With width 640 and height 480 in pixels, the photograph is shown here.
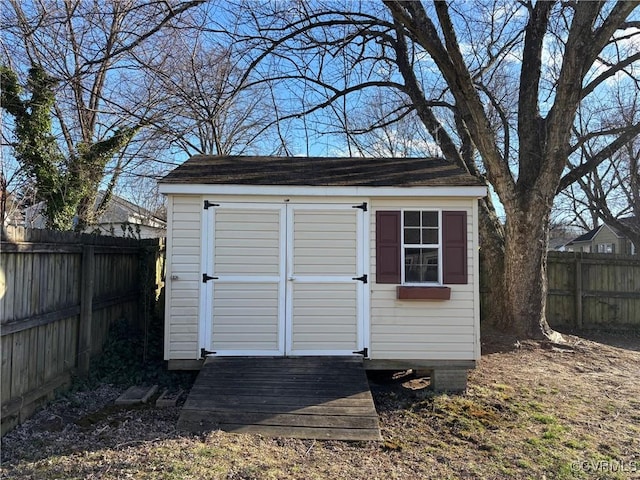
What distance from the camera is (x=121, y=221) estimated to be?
23.0m

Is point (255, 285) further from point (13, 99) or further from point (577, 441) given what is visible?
point (13, 99)

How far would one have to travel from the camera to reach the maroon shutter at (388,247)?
5.81 m

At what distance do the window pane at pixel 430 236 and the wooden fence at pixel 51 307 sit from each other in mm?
4489

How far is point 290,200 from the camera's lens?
5.88m

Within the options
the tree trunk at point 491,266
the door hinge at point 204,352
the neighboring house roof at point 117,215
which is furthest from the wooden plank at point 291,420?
the neighboring house roof at point 117,215

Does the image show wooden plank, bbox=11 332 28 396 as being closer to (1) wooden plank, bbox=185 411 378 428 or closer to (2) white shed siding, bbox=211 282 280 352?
(1) wooden plank, bbox=185 411 378 428

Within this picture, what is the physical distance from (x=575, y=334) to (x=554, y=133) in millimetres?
4921

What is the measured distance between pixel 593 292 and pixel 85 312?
35.6 feet

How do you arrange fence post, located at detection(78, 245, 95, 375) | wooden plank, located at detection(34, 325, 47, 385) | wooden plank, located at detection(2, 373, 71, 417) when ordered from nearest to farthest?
1. wooden plank, located at detection(2, 373, 71, 417)
2. wooden plank, located at detection(34, 325, 47, 385)
3. fence post, located at detection(78, 245, 95, 375)

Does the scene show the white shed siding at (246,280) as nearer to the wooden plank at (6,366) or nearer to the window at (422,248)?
the window at (422,248)

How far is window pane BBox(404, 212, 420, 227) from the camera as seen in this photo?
589 cm

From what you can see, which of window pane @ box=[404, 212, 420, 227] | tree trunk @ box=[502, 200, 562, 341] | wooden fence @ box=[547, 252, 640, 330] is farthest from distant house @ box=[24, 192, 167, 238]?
wooden fence @ box=[547, 252, 640, 330]

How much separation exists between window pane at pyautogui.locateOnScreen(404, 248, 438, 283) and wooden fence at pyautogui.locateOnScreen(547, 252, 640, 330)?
6147mm

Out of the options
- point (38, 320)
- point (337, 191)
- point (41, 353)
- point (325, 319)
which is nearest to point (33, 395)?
point (41, 353)
